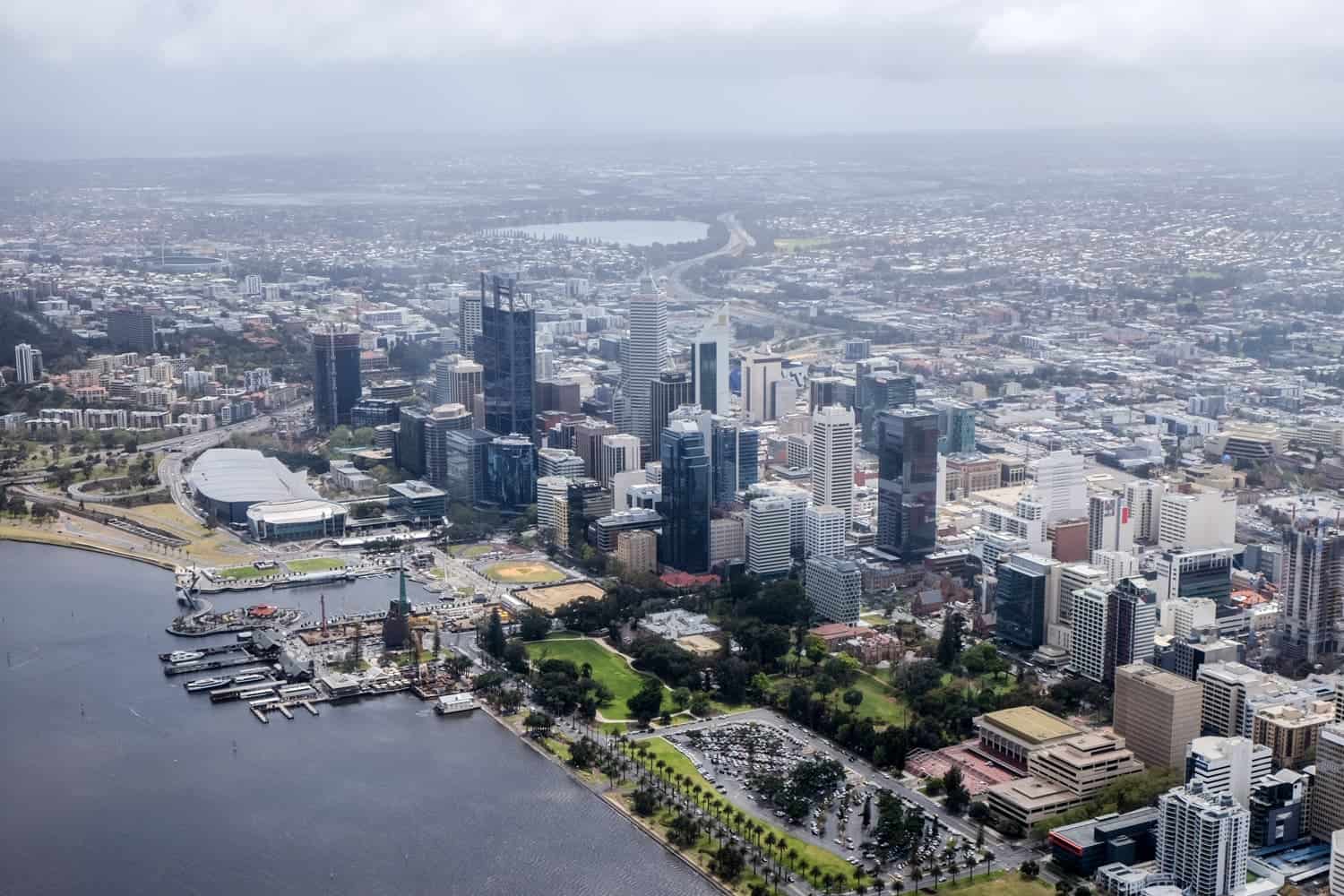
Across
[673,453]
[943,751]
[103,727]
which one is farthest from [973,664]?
[103,727]

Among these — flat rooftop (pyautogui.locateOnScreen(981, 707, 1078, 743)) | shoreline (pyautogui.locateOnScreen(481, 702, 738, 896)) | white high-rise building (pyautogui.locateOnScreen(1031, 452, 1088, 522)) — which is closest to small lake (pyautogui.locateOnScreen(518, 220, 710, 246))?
white high-rise building (pyautogui.locateOnScreen(1031, 452, 1088, 522))

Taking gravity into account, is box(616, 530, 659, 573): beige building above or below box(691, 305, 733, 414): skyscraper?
below

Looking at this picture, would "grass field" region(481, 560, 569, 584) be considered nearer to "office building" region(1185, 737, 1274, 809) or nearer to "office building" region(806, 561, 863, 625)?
"office building" region(806, 561, 863, 625)

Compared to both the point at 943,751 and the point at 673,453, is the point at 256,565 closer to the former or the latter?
the point at 673,453

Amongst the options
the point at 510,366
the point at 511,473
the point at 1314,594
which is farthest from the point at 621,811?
the point at 510,366

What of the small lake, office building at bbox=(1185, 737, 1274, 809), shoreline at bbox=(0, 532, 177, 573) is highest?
the small lake

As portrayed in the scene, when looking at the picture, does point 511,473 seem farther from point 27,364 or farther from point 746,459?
point 27,364

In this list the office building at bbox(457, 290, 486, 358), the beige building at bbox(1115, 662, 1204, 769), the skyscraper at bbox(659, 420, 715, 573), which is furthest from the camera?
the office building at bbox(457, 290, 486, 358)
